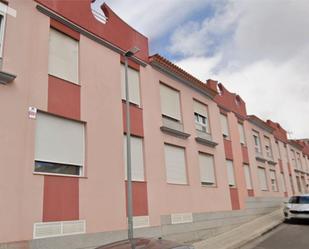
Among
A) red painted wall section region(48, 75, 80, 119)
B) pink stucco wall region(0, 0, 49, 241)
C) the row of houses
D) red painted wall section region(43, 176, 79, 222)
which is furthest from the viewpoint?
red painted wall section region(48, 75, 80, 119)

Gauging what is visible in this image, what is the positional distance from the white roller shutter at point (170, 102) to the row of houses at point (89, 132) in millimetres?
50

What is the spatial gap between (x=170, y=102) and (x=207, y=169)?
3.97 meters

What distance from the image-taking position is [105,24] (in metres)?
11.3

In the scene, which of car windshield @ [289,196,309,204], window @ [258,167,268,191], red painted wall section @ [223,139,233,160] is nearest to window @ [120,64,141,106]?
red painted wall section @ [223,139,233,160]

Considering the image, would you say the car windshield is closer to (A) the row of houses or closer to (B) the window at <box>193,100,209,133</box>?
(A) the row of houses

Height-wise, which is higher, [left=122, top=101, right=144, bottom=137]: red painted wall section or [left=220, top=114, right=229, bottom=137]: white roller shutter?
[left=220, top=114, right=229, bottom=137]: white roller shutter

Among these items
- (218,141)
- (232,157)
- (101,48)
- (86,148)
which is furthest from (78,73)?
(232,157)

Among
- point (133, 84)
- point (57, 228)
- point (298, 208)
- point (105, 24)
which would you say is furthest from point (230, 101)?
point (57, 228)

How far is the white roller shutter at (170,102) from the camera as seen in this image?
13516mm

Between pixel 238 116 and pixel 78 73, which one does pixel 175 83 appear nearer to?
pixel 78 73

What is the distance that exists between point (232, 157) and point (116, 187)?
33.2 feet

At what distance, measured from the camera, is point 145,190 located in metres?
11.1

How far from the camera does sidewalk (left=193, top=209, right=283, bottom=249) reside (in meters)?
11.6

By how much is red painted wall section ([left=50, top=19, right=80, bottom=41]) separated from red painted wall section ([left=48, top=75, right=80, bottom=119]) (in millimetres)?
1678
